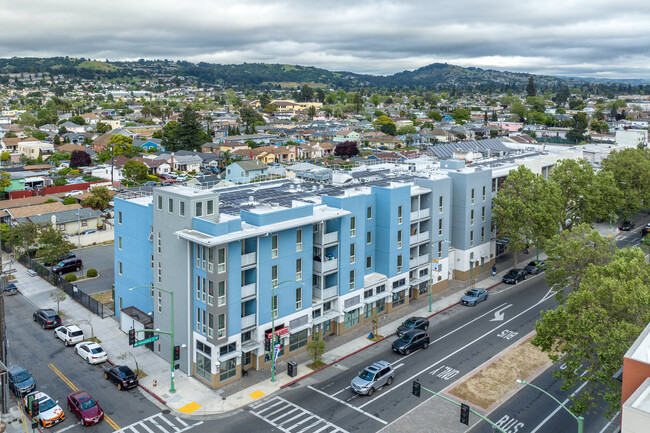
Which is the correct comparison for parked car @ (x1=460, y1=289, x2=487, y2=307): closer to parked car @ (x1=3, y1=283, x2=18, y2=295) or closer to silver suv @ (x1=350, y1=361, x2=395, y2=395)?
silver suv @ (x1=350, y1=361, x2=395, y2=395)

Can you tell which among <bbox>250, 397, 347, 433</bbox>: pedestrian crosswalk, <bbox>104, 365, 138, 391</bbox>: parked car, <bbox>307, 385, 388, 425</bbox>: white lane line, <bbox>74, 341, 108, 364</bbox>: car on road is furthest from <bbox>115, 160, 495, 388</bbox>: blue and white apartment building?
<bbox>307, 385, 388, 425</bbox>: white lane line

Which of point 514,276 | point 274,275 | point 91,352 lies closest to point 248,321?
point 274,275

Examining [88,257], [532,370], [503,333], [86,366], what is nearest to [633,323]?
[532,370]

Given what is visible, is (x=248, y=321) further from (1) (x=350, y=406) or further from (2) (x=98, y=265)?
(2) (x=98, y=265)

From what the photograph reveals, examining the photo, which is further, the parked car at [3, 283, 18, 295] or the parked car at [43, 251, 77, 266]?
the parked car at [43, 251, 77, 266]

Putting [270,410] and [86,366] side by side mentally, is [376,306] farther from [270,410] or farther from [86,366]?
[86,366]

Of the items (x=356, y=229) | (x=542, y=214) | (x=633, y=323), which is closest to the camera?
(x=633, y=323)
